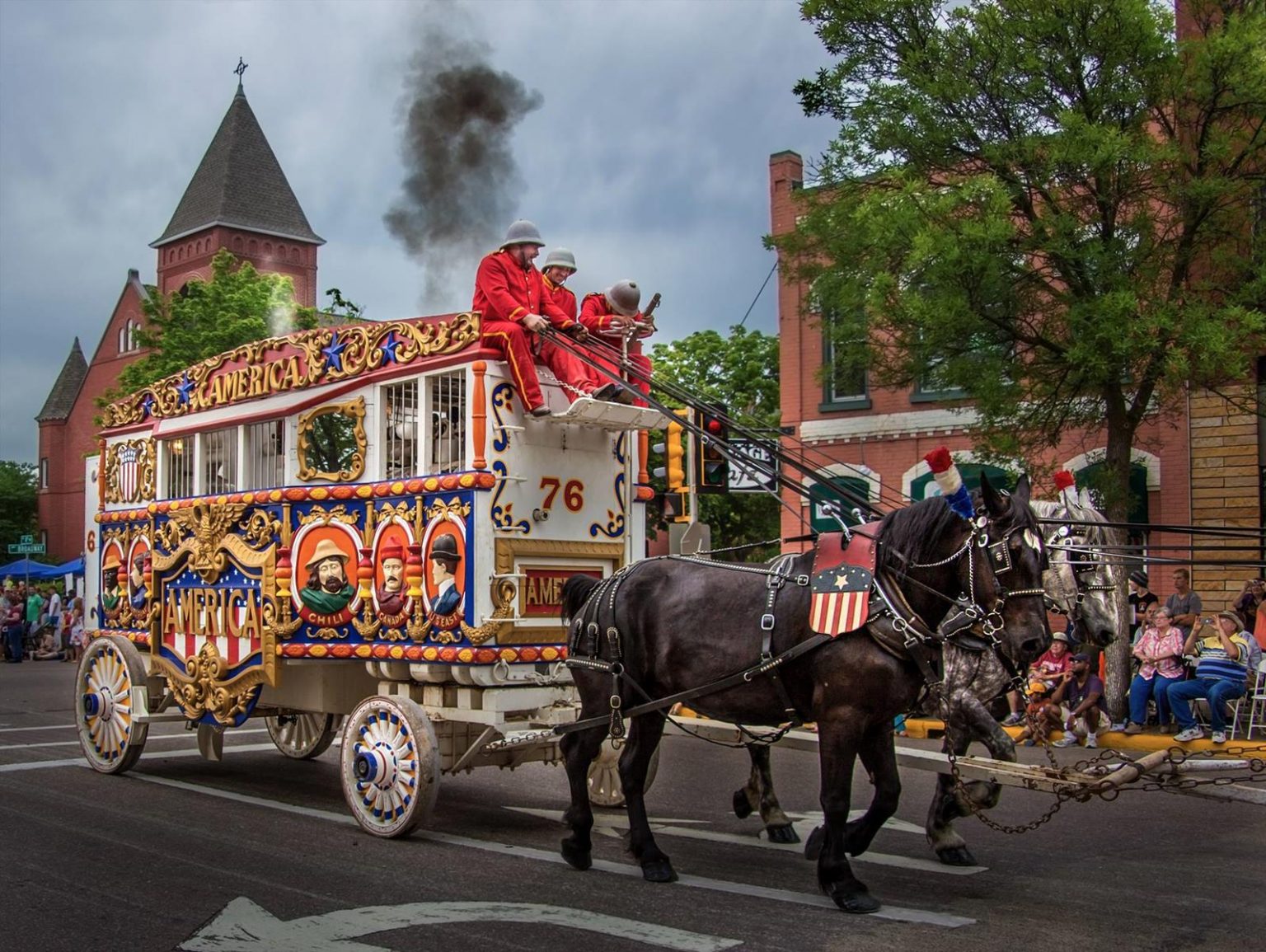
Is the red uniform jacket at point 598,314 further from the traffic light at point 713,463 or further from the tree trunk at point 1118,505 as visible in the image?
the tree trunk at point 1118,505

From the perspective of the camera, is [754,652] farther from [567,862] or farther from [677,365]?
[677,365]

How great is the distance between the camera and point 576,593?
8539mm

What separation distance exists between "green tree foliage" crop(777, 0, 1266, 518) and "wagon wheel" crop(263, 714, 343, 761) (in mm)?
7247

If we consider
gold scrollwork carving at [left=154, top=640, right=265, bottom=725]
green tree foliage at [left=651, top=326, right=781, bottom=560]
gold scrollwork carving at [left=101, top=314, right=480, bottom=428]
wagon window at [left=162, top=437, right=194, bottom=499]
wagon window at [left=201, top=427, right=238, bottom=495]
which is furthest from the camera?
green tree foliage at [left=651, top=326, right=781, bottom=560]

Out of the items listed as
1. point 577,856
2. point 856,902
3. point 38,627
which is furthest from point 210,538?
point 38,627

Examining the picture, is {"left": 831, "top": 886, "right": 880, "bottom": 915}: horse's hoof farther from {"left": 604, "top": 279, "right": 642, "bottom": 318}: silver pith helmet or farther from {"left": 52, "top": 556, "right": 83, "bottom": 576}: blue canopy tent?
{"left": 52, "top": 556, "right": 83, "bottom": 576}: blue canopy tent

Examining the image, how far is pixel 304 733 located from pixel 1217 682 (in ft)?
27.6

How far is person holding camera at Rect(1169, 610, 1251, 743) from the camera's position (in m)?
12.5

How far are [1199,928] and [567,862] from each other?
3.31 m

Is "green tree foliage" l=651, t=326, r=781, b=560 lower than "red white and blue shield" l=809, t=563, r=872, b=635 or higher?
higher

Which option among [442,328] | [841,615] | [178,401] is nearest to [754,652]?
[841,615]

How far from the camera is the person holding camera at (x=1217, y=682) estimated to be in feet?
41.2

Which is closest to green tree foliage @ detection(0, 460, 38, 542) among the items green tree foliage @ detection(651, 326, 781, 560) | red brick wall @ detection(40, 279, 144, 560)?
red brick wall @ detection(40, 279, 144, 560)

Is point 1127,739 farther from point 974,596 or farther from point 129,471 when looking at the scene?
point 129,471
